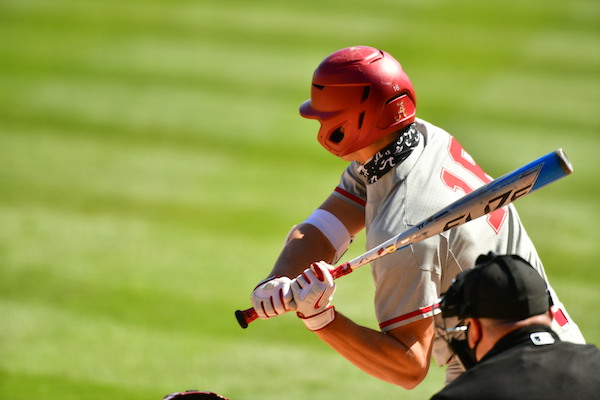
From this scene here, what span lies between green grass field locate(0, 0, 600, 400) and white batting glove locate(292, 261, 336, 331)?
7.63 ft

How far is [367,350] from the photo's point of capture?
376 centimetres

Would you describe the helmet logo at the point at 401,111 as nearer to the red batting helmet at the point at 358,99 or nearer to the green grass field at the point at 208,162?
the red batting helmet at the point at 358,99

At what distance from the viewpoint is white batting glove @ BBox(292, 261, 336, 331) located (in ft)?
12.4

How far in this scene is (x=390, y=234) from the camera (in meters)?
3.86

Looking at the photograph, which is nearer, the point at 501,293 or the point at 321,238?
the point at 501,293

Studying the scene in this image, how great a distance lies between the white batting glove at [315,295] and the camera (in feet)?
12.4

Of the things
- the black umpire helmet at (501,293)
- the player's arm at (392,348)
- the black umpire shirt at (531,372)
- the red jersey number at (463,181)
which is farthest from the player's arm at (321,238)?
the black umpire shirt at (531,372)

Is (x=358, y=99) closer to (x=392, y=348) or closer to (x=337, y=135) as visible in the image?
(x=337, y=135)

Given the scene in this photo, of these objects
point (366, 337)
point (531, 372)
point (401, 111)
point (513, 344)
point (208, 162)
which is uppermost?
point (208, 162)

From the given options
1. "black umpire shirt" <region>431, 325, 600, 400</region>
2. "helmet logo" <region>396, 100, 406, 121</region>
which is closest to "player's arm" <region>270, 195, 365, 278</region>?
"helmet logo" <region>396, 100, 406, 121</region>

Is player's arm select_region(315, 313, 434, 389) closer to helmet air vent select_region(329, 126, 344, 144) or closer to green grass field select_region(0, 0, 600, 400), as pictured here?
helmet air vent select_region(329, 126, 344, 144)

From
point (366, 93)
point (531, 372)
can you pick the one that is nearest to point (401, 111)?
point (366, 93)

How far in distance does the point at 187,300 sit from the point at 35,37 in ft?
21.9

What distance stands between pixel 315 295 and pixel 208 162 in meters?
5.69
